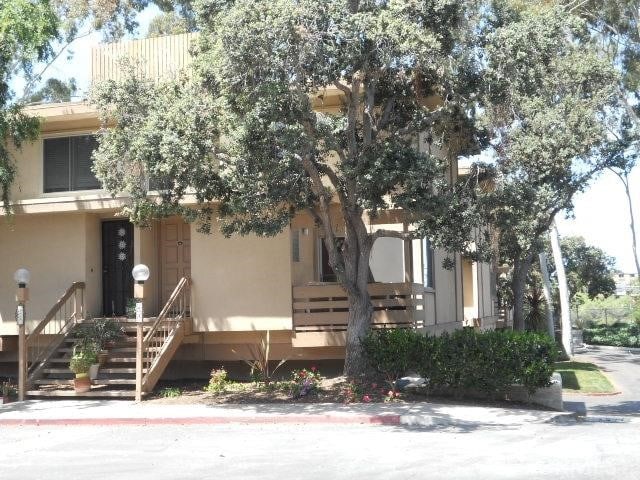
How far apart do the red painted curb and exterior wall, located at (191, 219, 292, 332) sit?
4.02 m

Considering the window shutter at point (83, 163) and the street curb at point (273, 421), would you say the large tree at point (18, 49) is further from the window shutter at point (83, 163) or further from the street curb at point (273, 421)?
the street curb at point (273, 421)

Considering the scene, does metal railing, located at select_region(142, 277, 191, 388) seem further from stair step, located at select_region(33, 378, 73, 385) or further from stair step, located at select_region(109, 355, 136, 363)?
stair step, located at select_region(33, 378, 73, 385)

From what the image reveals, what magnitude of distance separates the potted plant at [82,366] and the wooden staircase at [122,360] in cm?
14

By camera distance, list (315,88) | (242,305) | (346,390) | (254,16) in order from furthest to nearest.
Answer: (242,305) < (346,390) < (315,88) < (254,16)

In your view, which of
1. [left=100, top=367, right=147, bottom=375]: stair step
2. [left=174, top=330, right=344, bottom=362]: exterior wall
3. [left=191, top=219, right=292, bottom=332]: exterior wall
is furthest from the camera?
[left=174, top=330, right=344, bottom=362]: exterior wall

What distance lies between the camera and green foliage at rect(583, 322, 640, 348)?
39916 mm

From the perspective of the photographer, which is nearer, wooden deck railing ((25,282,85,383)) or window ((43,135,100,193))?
wooden deck railing ((25,282,85,383))

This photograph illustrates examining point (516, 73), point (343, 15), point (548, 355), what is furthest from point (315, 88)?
point (548, 355)

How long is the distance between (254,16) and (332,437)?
616 cm

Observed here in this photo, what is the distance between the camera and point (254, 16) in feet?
35.8

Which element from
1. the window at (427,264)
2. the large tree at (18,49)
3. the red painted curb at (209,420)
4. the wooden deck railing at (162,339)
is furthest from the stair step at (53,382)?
the window at (427,264)

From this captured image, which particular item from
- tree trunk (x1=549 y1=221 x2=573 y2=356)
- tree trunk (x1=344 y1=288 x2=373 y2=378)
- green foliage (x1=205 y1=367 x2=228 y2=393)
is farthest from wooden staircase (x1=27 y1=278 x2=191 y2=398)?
tree trunk (x1=549 y1=221 x2=573 y2=356)

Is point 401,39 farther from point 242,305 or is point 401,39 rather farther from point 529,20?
point 242,305

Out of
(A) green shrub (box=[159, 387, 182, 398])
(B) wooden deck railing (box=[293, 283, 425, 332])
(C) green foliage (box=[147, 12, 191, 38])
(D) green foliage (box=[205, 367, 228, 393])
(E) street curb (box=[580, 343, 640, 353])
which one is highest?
(C) green foliage (box=[147, 12, 191, 38])
